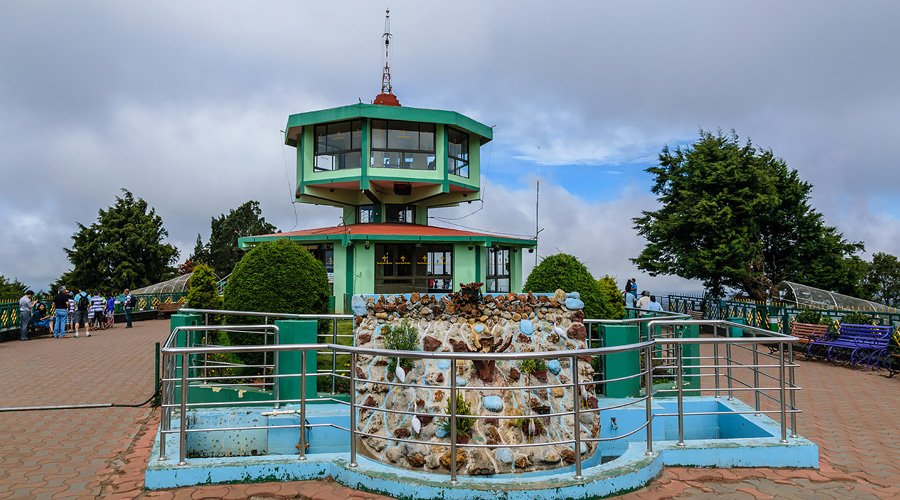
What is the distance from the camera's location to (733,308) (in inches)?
918

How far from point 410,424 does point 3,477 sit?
440cm

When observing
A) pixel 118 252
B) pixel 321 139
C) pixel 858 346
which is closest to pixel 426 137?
pixel 321 139

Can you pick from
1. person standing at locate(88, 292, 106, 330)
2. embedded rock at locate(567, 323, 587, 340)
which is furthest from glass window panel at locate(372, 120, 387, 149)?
embedded rock at locate(567, 323, 587, 340)

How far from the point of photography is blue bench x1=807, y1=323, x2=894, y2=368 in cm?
1413

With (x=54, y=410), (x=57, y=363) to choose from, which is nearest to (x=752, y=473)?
(x=54, y=410)

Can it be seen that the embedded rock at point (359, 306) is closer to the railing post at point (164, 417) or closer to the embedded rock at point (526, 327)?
the embedded rock at point (526, 327)

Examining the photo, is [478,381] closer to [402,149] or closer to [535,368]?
[535,368]

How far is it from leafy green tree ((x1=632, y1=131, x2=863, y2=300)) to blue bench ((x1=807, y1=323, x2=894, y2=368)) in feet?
38.6

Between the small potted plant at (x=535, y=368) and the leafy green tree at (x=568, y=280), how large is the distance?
283cm

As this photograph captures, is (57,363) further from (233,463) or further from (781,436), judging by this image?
(781,436)

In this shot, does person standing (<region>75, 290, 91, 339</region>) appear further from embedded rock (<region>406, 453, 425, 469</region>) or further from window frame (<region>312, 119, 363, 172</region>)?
embedded rock (<region>406, 453, 425, 469</region>)

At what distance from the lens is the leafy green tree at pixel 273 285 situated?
10281 mm

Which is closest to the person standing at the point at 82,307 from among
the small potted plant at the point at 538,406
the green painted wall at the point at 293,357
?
the green painted wall at the point at 293,357

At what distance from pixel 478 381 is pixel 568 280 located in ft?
13.0
